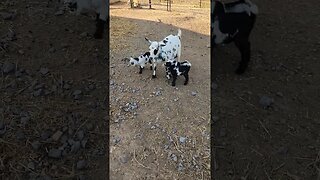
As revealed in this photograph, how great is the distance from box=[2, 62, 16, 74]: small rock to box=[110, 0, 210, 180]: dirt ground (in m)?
1.42

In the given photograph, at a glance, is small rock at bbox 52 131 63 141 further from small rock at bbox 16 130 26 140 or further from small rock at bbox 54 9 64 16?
small rock at bbox 54 9 64 16

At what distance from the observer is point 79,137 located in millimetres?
5203

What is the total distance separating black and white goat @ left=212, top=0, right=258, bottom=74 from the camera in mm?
6543

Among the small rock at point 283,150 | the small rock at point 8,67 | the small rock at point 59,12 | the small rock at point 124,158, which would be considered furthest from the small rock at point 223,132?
the small rock at point 59,12

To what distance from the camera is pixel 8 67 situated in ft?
20.5

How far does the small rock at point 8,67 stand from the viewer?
6215mm

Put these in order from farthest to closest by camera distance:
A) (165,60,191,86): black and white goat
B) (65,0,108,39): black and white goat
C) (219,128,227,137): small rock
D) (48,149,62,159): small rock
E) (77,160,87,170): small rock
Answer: (65,0,108,39): black and white goat → (165,60,191,86): black and white goat → (219,128,227,137): small rock → (48,149,62,159): small rock → (77,160,87,170): small rock

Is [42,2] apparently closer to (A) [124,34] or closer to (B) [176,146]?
(A) [124,34]

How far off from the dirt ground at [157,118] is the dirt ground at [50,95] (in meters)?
0.19

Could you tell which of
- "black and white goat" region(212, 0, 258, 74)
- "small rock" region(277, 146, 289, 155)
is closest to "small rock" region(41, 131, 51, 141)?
"small rock" region(277, 146, 289, 155)

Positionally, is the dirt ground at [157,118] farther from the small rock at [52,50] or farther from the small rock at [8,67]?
the small rock at [8,67]

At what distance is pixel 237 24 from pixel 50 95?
2921mm

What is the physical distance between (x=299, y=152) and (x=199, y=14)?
4.20m

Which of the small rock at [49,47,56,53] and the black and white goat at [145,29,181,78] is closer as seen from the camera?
the black and white goat at [145,29,181,78]
